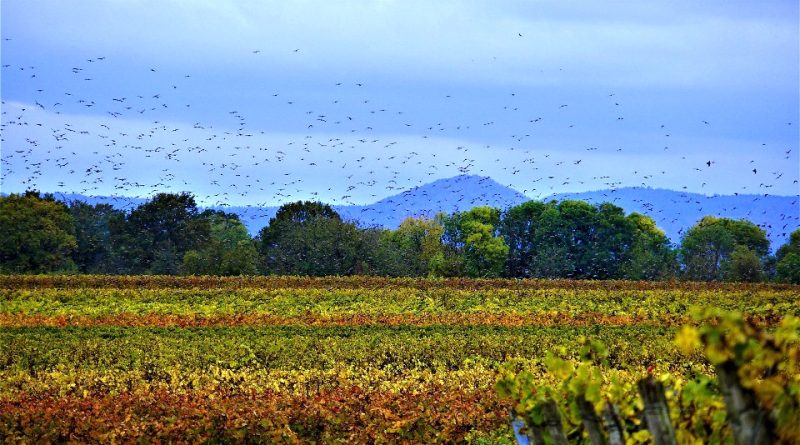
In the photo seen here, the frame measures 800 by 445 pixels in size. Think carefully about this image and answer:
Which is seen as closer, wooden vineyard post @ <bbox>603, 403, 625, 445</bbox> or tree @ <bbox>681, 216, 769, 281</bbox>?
wooden vineyard post @ <bbox>603, 403, 625, 445</bbox>

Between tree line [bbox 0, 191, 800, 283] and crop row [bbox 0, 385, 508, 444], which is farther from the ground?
tree line [bbox 0, 191, 800, 283]

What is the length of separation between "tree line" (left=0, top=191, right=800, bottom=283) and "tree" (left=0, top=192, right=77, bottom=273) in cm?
7

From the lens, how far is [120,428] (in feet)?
32.6

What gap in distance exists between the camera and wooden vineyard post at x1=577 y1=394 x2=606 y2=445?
11.6 ft

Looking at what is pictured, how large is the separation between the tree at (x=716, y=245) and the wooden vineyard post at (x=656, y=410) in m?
54.6

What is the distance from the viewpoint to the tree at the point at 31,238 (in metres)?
54.2

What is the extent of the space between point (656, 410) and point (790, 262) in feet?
187

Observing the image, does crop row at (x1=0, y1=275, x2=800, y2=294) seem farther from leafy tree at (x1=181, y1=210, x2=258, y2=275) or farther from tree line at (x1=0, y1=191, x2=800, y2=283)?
tree line at (x1=0, y1=191, x2=800, y2=283)

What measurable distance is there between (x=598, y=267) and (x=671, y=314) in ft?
108

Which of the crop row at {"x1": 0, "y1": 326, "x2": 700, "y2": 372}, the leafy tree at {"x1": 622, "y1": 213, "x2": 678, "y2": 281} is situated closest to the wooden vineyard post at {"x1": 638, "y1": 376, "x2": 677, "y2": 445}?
the crop row at {"x1": 0, "y1": 326, "x2": 700, "y2": 372}

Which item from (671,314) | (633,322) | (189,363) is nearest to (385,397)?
(189,363)

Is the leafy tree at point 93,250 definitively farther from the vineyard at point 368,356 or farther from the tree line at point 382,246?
the vineyard at point 368,356

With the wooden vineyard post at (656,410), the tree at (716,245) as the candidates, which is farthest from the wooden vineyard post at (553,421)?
the tree at (716,245)

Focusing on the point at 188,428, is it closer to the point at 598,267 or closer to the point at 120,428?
the point at 120,428
